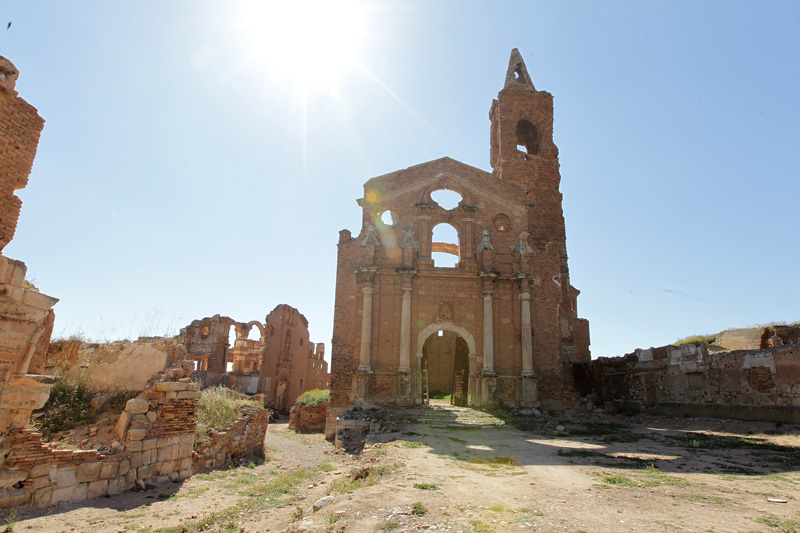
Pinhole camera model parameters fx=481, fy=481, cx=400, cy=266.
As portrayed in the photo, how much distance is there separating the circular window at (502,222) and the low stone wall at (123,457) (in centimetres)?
Result: 1429

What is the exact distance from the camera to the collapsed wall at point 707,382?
1425 centimetres

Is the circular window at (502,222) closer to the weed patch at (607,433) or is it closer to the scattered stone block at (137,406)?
the weed patch at (607,433)

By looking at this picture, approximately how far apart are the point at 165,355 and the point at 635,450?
1032cm

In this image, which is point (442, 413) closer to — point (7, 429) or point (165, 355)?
point (165, 355)

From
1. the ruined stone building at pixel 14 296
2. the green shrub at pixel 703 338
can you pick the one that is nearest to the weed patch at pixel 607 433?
the ruined stone building at pixel 14 296

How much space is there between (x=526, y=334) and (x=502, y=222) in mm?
5089

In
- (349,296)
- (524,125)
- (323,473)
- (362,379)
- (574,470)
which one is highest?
(524,125)

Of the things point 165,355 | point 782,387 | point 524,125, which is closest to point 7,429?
point 165,355

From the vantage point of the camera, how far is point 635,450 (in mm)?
10469

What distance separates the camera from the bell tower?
24.5 meters

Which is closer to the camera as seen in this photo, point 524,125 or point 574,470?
point 574,470

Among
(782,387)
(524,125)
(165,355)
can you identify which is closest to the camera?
(165,355)

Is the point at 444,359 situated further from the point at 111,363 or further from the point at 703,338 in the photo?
the point at 111,363

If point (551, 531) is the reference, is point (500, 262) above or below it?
above
